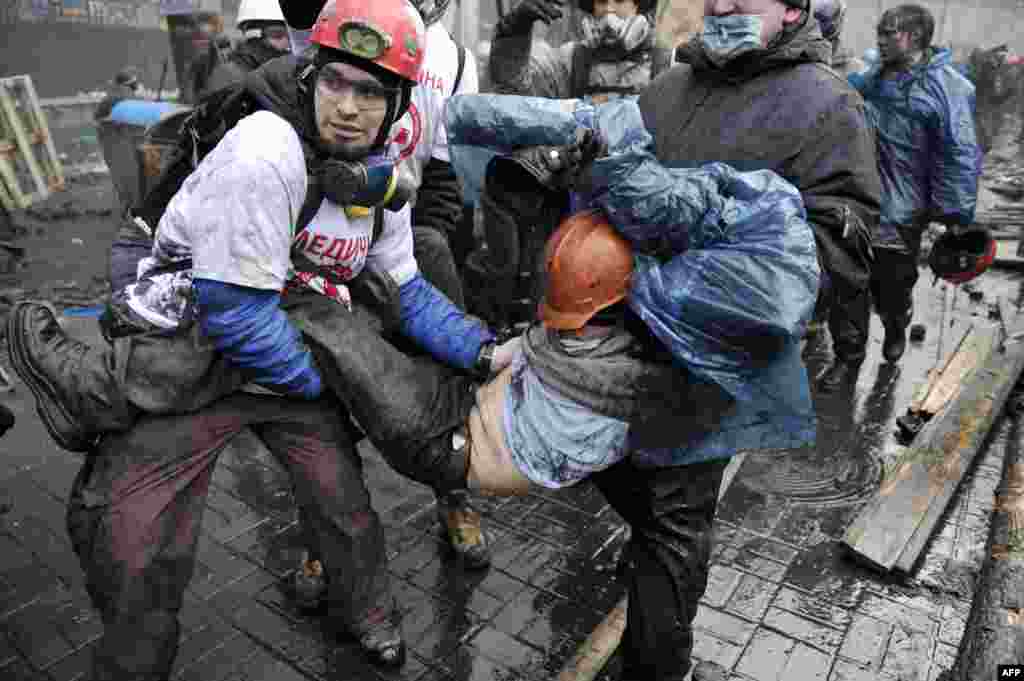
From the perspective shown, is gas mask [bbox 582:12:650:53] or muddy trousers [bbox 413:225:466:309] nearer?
muddy trousers [bbox 413:225:466:309]

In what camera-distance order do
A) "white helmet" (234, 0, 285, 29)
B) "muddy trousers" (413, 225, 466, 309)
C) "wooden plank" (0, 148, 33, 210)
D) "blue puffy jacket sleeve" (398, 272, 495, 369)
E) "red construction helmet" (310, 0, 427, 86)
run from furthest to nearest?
"wooden plank" (0, 148, 33, 210), "white helmet" (234, 0, 285, 29), "muddy trousers" (413, 225, 466, 309), "blue puffy jacket sleeve" (398, 272, 495, 369), "red construction helmet" (310, 0, 427, 86)

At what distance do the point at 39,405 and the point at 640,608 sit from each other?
199 cm

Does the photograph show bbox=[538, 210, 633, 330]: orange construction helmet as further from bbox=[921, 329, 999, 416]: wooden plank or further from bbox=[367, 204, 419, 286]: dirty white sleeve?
bbox=[921, 329, 999, 416]: wooden plank

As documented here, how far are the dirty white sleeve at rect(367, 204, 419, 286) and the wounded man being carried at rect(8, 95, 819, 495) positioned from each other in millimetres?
325

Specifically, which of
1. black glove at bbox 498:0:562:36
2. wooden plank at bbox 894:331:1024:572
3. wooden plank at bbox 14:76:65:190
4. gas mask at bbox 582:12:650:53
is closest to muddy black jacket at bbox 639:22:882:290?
black glove at bbox 498:0:562:36

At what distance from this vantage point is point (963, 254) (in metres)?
5.35

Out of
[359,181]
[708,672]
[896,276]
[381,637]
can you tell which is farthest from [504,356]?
[896,276]

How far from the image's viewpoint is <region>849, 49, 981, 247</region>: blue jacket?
5008 mm

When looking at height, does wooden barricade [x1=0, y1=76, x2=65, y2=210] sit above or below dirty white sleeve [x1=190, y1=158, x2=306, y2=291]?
below

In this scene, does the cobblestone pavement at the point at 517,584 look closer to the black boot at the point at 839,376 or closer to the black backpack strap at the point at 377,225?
the black boot at the point at 839,376

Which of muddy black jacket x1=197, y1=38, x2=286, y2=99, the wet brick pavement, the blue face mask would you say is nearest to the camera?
the blue face mask

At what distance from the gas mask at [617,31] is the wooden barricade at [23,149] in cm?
774

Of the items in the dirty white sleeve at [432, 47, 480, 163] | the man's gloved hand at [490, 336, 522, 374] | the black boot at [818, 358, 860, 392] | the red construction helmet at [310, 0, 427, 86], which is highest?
the red construction helmet at [310, 0, 427, 86]

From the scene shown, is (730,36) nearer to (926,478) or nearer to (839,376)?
(926,478)
